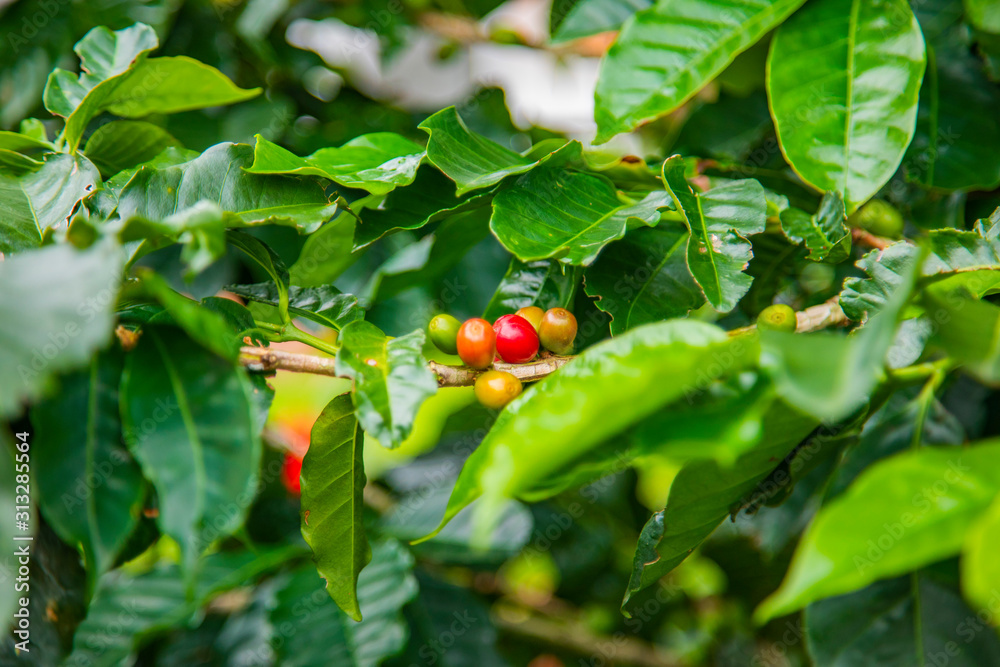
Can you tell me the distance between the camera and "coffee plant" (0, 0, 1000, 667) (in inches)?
17.4

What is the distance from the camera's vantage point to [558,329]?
69 cm

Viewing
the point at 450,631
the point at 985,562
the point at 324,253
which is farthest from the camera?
the point at 450,631

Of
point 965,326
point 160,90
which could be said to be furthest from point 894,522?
point 160,90

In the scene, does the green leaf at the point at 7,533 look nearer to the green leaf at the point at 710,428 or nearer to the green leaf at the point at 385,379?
the green leaf at the point at 385,379

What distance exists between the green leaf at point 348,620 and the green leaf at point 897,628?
0.57 meters

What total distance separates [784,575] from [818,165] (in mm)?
901

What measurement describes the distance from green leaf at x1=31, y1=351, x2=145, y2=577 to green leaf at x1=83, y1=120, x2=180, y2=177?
393 mm

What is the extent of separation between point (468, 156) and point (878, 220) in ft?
1.75

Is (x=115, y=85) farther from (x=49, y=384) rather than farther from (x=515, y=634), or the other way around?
(x=515, y=634)

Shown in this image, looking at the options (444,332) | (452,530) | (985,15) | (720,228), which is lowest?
(452,530)

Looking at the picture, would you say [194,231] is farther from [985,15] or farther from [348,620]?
[985,15]

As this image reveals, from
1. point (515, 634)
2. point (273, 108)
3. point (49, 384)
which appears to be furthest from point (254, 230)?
point (515, 634)

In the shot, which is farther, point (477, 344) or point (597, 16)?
point (597, 16)

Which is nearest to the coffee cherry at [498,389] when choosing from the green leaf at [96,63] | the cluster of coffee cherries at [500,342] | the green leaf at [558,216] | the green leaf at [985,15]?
the cluster of coffee cherries at [500,342]
